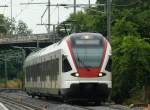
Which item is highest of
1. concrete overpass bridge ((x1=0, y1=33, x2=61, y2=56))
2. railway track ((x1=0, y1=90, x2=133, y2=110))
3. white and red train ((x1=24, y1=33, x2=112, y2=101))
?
white and red train ((x1=24, y1=33, x2=112, y2=101))

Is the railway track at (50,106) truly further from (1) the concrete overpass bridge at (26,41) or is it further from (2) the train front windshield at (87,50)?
(1) the concrete overpass bridge at (26,41)

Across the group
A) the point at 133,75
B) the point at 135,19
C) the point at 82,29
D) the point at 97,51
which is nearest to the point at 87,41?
the point at 97,51

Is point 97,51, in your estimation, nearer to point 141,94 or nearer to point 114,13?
point 141,94

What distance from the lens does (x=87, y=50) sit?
3594 centimetres

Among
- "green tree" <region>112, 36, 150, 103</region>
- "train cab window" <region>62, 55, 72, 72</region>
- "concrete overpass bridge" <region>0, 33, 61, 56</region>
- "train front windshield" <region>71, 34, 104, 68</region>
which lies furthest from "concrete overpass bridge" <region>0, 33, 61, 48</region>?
"train cab window" <region>62, 55, 72, 72</region>

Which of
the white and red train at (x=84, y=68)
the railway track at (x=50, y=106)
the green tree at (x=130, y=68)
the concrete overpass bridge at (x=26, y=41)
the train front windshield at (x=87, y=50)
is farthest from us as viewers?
the concrete overpass bridge at (x=26, y=41)

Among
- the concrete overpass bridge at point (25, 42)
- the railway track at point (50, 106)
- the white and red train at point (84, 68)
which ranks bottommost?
the concrete overpass bridge at point (25, 42)

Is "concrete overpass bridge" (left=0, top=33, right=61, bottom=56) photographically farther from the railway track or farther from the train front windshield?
the train front windshield

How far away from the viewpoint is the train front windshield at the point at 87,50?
35.6 m

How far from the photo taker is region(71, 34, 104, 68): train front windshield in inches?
1401

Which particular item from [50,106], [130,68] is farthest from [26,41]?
[50,106]

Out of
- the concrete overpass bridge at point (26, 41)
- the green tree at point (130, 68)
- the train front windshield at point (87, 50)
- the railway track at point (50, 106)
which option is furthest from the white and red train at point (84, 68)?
the concrete overpass bridge at point (26, 41)

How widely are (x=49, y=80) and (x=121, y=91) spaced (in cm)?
419

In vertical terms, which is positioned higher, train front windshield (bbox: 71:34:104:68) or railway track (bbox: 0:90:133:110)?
train front windshield (bbox: 71:34:104:68)
